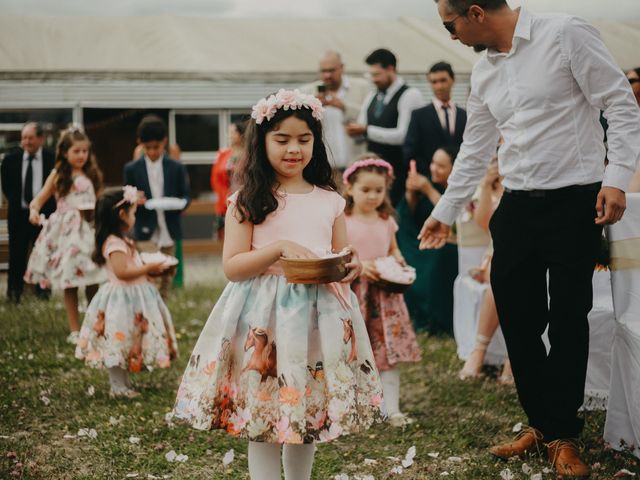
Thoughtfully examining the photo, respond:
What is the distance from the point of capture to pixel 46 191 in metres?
7.29

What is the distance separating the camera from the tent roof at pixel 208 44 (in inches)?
519

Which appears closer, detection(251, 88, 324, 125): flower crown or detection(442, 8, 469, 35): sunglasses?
detection(251, 88, 324, 125): flower crown

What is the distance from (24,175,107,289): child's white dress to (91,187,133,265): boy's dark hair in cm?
167

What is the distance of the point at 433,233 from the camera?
13.2 ft

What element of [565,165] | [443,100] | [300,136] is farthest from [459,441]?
[443,100]

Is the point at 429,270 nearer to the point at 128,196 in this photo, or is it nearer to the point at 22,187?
the point at 128,196

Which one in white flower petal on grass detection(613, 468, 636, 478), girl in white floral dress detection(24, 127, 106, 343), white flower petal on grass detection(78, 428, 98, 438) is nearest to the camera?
white flower petal on grass detection(613, 468, 636, 478)

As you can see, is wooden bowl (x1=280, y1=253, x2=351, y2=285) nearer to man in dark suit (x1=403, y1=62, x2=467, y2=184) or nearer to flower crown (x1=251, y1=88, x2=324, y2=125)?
flower crown (x1=251, y1=88, x2=324, y2=125)

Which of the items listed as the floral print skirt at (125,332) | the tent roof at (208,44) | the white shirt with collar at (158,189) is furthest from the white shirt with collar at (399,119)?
the tent roof at (208,44)

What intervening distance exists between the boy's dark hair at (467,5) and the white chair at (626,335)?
102cm

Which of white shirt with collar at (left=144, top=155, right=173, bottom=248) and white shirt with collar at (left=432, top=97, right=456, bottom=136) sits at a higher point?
white shirt with collar at (left=432, top=97, right=456, bottom=136)

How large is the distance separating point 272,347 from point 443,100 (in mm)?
4835

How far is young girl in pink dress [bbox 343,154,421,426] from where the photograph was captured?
4.58 m

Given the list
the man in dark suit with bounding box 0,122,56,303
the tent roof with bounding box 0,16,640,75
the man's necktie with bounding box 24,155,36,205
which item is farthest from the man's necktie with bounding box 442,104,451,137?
the tent roof with bounding box 0,16,640,75
